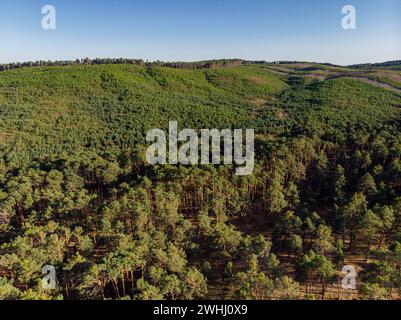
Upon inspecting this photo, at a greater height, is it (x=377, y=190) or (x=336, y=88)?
(x=336, y=88)

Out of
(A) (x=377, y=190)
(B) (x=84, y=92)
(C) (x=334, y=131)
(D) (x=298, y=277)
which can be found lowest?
(D) (x=298, y=277)

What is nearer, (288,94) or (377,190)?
(377,190)

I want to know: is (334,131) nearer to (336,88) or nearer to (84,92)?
(336,88)

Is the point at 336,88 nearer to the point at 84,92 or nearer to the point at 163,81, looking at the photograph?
the point at 163,81
